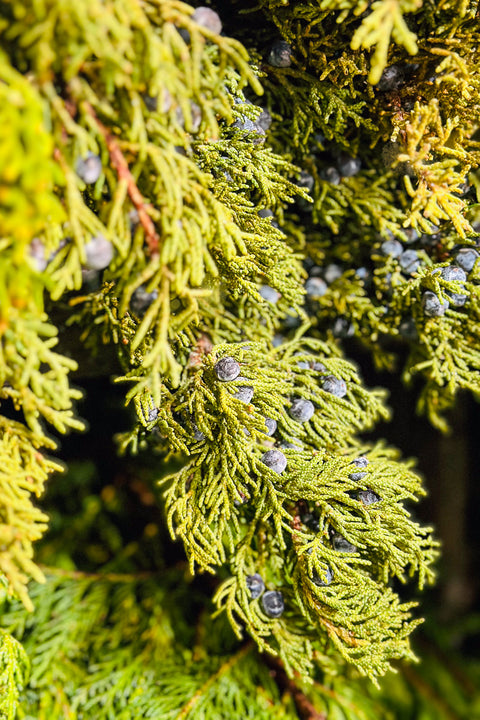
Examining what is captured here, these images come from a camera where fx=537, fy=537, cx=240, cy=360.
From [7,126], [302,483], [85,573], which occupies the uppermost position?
[7,126]

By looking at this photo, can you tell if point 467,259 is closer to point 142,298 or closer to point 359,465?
point 359,465

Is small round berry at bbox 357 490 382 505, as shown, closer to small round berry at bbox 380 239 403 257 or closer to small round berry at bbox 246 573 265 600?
small round berry at bbox 246 573 265 600

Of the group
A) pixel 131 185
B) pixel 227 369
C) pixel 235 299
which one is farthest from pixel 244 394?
pixel 131 185

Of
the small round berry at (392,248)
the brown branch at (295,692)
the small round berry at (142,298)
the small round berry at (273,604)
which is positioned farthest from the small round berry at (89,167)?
the brown branch at (295,692)

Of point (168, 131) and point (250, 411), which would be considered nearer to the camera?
point (168, 131)

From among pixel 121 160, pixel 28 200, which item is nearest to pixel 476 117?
pixel 121 160

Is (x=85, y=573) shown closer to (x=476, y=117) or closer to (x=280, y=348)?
(x=280, y=348)

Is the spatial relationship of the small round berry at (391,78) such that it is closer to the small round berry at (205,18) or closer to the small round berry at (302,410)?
the small round berry at (205,18)
